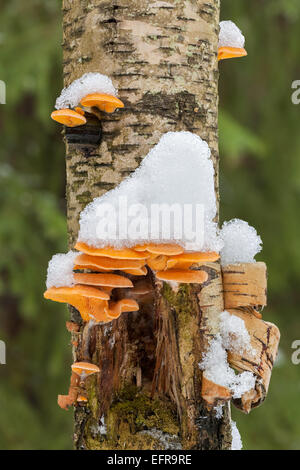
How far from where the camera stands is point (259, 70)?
5680 millimetres

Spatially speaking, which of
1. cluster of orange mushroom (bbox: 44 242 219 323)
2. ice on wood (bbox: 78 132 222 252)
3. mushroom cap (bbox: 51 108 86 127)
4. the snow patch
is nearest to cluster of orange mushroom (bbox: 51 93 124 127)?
mushroom cap (bbox: 51 108 86 127)

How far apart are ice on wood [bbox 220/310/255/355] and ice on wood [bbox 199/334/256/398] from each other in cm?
3

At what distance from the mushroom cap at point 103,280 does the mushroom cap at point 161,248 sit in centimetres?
11

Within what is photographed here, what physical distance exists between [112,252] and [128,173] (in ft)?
0.94

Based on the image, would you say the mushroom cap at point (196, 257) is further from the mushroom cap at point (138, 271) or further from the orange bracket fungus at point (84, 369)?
the orange bracket fungus at point (84, 369)

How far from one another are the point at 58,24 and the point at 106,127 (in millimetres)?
3462

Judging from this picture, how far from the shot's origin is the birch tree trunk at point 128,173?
4.99ft

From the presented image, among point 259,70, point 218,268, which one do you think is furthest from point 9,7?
point 218,268

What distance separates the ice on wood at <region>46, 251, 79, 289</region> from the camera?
4.88 feet

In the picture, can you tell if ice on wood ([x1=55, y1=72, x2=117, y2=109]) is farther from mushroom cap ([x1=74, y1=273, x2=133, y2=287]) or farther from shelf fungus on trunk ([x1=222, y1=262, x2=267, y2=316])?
shelf fungus on trunk ([x1=222, y1=262, x2=267, y2=316])

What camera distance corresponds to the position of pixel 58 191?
5.61 metres

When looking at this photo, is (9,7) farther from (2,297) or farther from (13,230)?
(2,297)

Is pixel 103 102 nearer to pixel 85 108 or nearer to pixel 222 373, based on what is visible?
pixel 85 108

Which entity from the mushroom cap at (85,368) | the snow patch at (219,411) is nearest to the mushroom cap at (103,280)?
the mushroom cap at (85,368)
